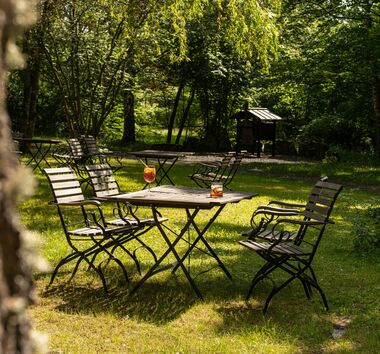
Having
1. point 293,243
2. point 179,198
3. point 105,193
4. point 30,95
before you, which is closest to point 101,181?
point 105,193

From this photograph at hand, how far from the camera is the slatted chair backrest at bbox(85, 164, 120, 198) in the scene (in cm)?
689

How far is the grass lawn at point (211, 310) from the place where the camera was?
4414 mm

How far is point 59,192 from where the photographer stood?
582 cm

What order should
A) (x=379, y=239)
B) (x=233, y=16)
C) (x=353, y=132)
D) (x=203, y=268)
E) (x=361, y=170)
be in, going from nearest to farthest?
(x=203, y=268), (x=379, y=239), (x=233, y=16), (x=361, y=170), (x=353, y=132)

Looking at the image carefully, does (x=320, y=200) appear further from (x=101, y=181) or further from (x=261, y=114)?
(x=261, y=114)

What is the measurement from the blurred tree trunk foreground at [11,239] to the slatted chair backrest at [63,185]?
475 centimetres

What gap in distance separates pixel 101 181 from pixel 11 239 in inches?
240

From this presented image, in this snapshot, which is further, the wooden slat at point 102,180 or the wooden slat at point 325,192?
the wooden slat at point 102,180

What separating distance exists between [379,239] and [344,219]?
2615 mm

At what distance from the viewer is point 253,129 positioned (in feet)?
75.5

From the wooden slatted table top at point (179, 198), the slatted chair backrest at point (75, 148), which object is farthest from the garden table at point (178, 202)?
the slatted chair backrest at point (75, 148)

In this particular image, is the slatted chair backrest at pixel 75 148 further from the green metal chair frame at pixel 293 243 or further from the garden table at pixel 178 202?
the green metal chair frame at pixel 293 243

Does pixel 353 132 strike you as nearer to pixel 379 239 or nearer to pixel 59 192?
pixel 379 239

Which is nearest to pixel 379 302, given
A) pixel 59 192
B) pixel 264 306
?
pixel 264 306
